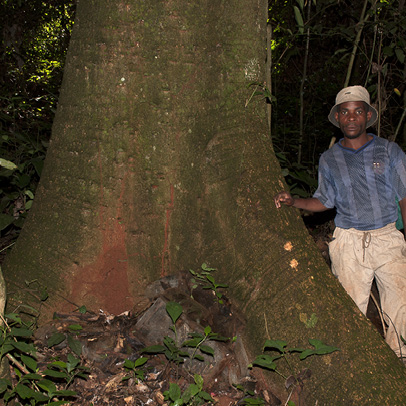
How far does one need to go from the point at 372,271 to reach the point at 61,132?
2.41m

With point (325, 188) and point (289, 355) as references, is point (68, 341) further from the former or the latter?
point (325, 188)

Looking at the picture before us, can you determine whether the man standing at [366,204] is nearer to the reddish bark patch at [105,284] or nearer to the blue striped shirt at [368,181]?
the blue striped shirt at [368,181]

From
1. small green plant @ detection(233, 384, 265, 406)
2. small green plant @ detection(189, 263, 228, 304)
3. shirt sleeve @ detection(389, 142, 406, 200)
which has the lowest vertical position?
small green plant @ detection(233, 384, 265, 406)

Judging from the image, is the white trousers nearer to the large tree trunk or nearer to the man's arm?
the man's arm

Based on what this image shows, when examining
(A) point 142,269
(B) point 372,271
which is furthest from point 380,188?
(A) point 142,269

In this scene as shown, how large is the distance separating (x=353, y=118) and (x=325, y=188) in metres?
0.54

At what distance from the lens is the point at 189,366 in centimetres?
267

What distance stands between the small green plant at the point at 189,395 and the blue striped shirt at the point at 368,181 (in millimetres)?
1606

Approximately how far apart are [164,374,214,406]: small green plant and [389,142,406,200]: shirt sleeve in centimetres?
182

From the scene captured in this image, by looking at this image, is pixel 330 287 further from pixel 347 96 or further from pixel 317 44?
pixel 317 44

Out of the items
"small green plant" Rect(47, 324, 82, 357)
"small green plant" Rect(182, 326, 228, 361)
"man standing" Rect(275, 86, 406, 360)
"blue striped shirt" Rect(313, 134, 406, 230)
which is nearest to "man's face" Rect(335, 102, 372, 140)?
"man standing" Rect(275, 86, 406, 360)

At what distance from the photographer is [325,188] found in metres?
3.39

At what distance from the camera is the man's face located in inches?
126

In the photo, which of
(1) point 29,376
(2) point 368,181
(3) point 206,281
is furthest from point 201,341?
(2) point 368,181
